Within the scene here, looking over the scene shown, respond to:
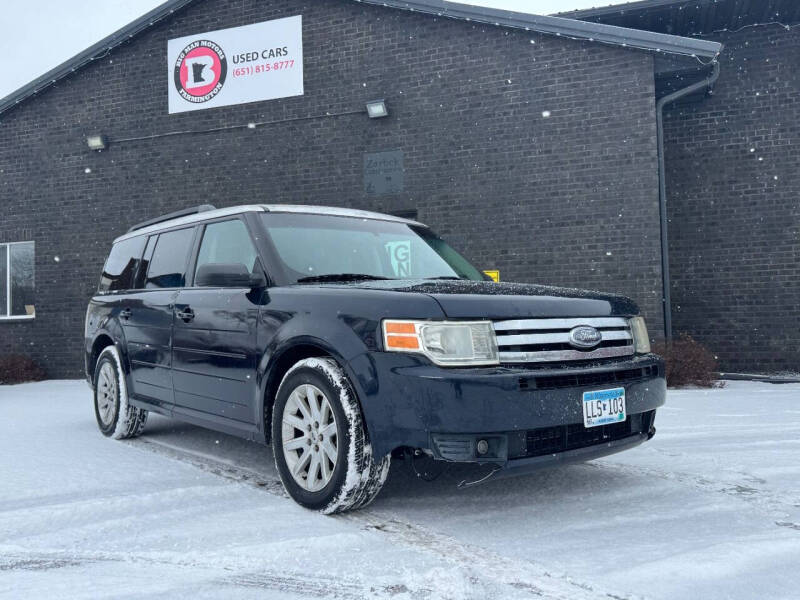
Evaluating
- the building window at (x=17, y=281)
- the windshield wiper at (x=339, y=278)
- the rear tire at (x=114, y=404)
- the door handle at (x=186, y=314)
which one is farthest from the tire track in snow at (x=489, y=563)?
the building window at (x=17, y=281)

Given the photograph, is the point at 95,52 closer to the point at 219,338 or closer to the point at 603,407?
the point at 219,338

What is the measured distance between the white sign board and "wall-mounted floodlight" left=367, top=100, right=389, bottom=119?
1.43m

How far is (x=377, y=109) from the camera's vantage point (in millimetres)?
11055

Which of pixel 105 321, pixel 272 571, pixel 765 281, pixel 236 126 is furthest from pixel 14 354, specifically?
pixel 765 281

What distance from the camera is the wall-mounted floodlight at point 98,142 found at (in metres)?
12.7

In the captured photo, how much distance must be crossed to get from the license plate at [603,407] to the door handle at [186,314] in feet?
8.49

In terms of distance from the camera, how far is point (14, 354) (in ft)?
41.5

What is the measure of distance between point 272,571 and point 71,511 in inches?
60.4

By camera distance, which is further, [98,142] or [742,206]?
[98,142]

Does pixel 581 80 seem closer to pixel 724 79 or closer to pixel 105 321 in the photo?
pixel 724 79

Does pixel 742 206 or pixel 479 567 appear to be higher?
pixel 742 206

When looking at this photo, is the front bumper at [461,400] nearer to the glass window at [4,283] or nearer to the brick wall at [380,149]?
the brick wall at [380,149]

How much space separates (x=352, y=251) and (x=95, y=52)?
→ 36.0 ft

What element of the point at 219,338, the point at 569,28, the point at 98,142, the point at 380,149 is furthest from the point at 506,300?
the point at 98,142
